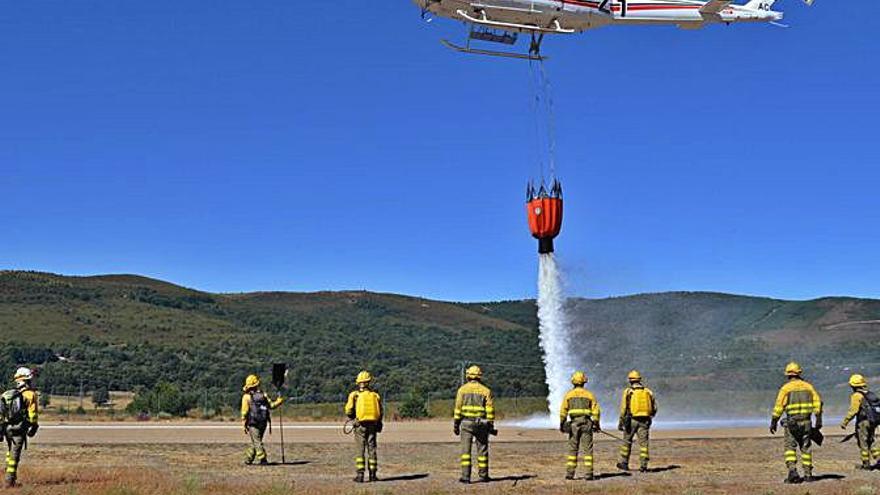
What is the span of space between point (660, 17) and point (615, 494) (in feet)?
76.2

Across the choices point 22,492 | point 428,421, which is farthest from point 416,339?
point 22,492

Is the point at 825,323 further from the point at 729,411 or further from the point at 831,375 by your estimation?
the point at 729,411

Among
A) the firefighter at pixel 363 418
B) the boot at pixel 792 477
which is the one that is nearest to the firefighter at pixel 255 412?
the firefighter at pixel 363 418

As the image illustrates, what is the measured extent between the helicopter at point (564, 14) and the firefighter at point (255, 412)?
14.4 metres

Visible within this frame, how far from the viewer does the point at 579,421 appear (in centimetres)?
1891

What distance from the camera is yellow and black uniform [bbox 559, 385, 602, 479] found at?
18906mm

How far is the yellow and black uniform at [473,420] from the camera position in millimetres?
18141

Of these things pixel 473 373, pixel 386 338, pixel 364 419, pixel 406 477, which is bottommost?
pixel 406 477

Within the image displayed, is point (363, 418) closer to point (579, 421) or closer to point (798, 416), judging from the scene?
point (579, 421)

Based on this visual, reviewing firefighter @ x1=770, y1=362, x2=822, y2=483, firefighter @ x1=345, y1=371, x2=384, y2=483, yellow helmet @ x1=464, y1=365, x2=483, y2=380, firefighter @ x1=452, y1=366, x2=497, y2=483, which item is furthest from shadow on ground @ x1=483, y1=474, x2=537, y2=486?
firefighter @ x1=770, y1=362, x2=822, y2=483

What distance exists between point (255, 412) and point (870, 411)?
12659 millimetres

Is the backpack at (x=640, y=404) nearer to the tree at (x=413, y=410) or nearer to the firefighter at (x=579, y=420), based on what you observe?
the firefighter at (x=579, y=420)

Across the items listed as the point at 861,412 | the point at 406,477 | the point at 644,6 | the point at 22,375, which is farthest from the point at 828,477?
the point at 644,6

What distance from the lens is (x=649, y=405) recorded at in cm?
2022
